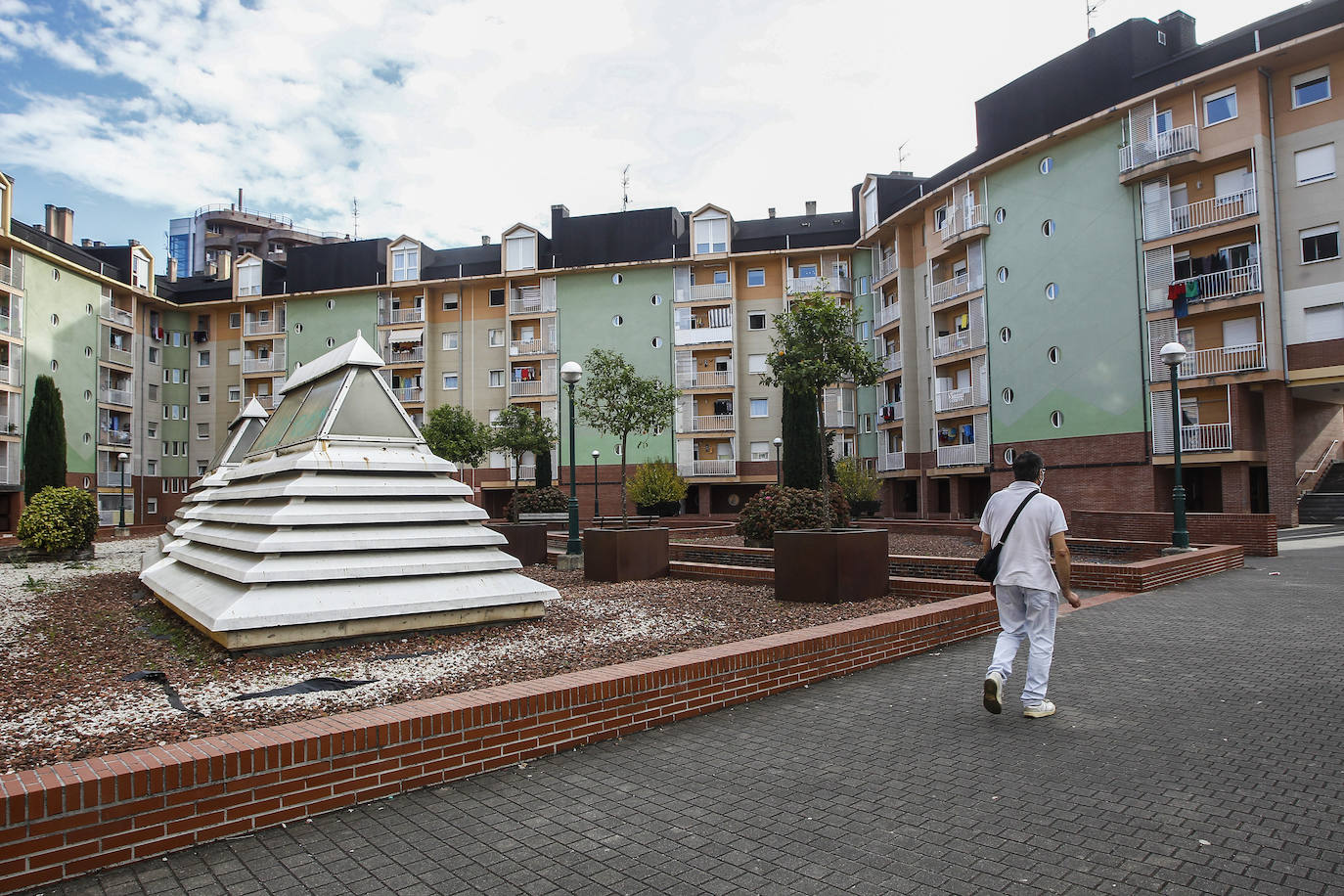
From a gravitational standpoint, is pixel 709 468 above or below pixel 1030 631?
above

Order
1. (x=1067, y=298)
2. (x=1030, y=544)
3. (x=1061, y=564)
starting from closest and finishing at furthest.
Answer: (x=1061, y=564)
(x=1030, y=544)
(x=1067, y=298)

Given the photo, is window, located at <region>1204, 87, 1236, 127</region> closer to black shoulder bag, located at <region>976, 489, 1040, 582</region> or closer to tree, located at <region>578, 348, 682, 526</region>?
tree, located at <region>578, 348, 682, 526</region>

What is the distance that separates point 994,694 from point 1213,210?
30650 millimetres

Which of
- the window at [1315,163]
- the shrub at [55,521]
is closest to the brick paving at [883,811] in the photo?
the shrub at [55,521]

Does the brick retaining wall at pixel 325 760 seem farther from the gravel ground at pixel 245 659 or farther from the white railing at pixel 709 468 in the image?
the white railing at pixel 709 468

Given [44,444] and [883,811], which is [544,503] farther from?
[883,811]

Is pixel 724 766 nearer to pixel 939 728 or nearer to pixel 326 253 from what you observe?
pixel 939 728

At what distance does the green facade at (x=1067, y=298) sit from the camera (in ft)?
102

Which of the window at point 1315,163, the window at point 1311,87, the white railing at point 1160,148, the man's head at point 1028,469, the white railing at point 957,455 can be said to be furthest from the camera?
the white railing at point 957,455

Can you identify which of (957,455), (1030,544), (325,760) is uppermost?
(957,455)

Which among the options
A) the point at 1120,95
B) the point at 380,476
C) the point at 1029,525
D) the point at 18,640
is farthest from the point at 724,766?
the point at 1120,95

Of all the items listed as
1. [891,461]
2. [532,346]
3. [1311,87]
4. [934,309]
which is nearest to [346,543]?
[1311,87]

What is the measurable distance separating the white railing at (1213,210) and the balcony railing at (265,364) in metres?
50.4

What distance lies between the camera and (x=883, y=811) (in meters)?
4.12
